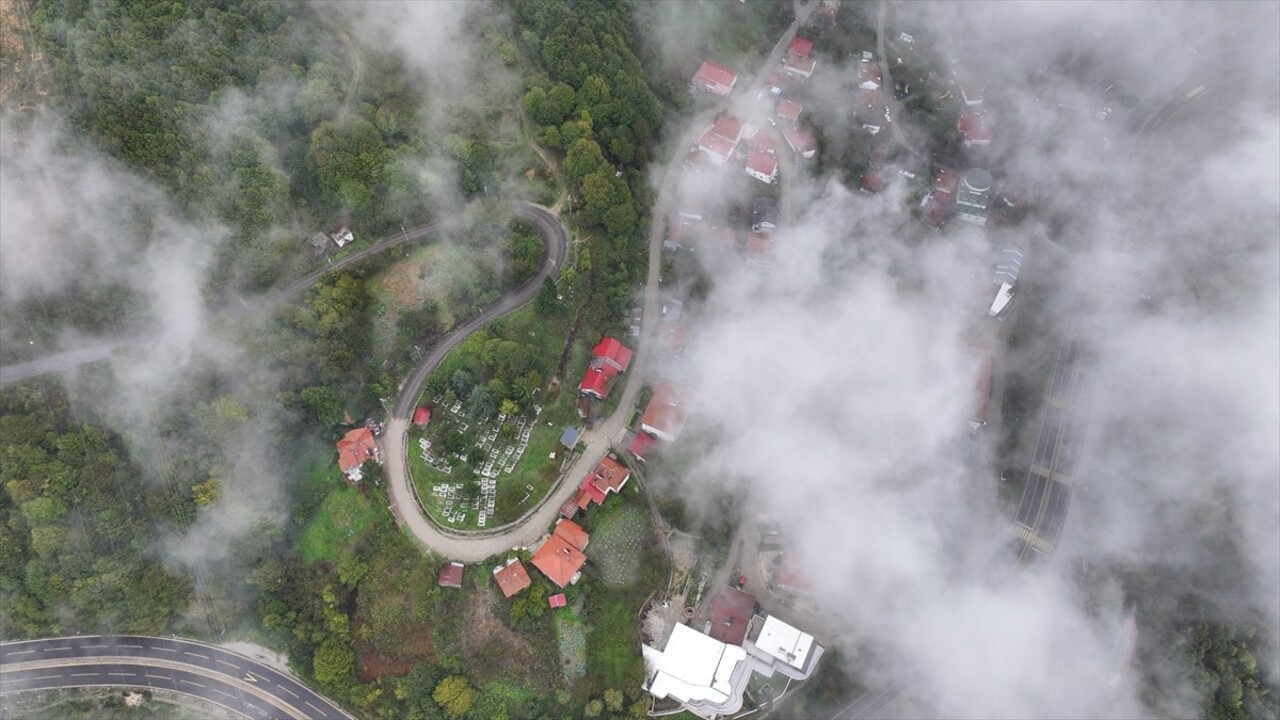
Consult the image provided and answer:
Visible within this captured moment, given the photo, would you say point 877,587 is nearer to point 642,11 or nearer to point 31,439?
point 642,11

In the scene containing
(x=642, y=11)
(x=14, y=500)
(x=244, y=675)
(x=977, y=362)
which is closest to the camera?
(x=14, y=500)

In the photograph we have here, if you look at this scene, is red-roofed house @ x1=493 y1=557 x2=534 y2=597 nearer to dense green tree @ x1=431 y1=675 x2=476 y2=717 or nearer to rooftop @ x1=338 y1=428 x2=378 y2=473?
dense green tree @ x1=431 y1=675 x2=476 y2=717

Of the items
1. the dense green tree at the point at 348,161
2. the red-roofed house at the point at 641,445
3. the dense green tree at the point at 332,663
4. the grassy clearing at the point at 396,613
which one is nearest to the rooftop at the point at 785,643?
the red-roofed house at the point at 641,445

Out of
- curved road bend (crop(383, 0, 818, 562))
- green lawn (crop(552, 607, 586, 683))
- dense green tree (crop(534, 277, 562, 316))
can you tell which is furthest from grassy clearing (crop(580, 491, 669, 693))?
dense green tree (crop(534, 277, 562, 316))

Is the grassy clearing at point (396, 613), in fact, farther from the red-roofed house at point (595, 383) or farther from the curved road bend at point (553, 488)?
the red-roofed house at point (595, 383)

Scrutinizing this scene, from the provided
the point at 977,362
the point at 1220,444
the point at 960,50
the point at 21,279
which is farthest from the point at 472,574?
the point at 960,50

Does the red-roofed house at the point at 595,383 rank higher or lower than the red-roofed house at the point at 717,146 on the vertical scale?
lower

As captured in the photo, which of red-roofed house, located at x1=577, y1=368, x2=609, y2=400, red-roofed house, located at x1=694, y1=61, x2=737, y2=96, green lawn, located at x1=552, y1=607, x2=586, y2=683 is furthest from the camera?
red-roofed house, located at x1=694, y1=61, x2=737, y2=96
